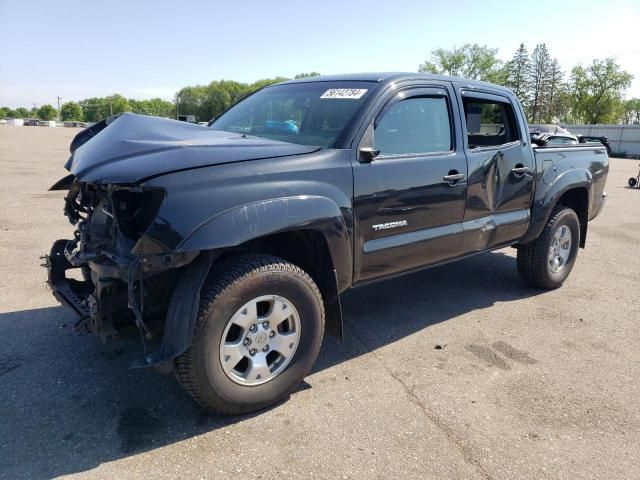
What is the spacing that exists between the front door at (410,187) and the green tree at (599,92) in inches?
3197

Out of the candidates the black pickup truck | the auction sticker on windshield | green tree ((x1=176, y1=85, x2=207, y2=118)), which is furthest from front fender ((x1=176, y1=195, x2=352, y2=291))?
green tree ((x1=176, y1=85, x2=207, y2=118))

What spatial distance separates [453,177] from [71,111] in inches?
7142

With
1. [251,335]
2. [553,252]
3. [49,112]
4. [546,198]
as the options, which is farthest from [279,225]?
[49,112]

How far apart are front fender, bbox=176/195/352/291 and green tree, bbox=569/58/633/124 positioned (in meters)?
82.4

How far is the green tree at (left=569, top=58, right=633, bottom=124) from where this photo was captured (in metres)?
73.7

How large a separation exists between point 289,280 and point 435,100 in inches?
77.3

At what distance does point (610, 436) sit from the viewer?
2852 mm

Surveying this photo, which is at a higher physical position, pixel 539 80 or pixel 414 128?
pixel 539 80

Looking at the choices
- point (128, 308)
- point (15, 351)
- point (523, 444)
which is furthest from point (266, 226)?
point (15, 351)

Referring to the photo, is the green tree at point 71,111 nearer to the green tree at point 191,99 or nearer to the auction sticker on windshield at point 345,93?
the green tree at point 191,99

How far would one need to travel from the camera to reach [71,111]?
16188cm

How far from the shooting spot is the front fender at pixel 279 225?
2529 millimetres

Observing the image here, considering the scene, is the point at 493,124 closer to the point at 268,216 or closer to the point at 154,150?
the point at 268,216

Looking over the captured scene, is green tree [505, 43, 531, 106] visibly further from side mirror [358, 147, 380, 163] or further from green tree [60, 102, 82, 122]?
green tree [60, 102, 82, 122]
